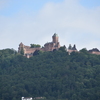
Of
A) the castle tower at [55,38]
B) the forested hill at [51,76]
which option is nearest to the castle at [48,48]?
the castle tower at [55,38]

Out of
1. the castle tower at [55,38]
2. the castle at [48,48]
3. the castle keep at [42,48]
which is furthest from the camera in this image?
the castle tower at [55,38]

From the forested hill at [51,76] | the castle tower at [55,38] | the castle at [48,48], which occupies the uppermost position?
the castle tower at [55,38]

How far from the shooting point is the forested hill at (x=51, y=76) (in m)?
127

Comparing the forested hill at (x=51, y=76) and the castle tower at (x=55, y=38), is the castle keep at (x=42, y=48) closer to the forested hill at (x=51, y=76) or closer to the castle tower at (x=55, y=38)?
the castle tower at (x=55, y=38)

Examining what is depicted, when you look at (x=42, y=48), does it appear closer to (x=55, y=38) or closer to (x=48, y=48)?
(x=48, y=48)

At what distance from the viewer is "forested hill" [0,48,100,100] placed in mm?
126875

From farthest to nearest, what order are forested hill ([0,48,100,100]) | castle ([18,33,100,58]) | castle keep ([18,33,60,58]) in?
1. castle keep ([18,33,60,58])
2. castle ([18,33,100,58])
3. forested hill ([0,48,100,100])

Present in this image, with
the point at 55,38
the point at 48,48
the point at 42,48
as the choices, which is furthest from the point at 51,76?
the point at 55,38

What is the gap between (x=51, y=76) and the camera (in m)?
136

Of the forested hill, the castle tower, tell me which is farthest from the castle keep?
the forested hill

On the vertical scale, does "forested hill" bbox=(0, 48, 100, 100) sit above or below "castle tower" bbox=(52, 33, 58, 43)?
below

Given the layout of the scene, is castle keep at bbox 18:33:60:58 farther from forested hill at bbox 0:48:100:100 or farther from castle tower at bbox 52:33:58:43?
forested hill at bbox 0:48:100:100

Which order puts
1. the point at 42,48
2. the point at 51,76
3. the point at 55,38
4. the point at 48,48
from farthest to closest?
the point at 55,38
the point at 42,48
the point at 48,48
the point at 51,76

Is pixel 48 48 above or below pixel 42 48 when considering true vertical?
below
